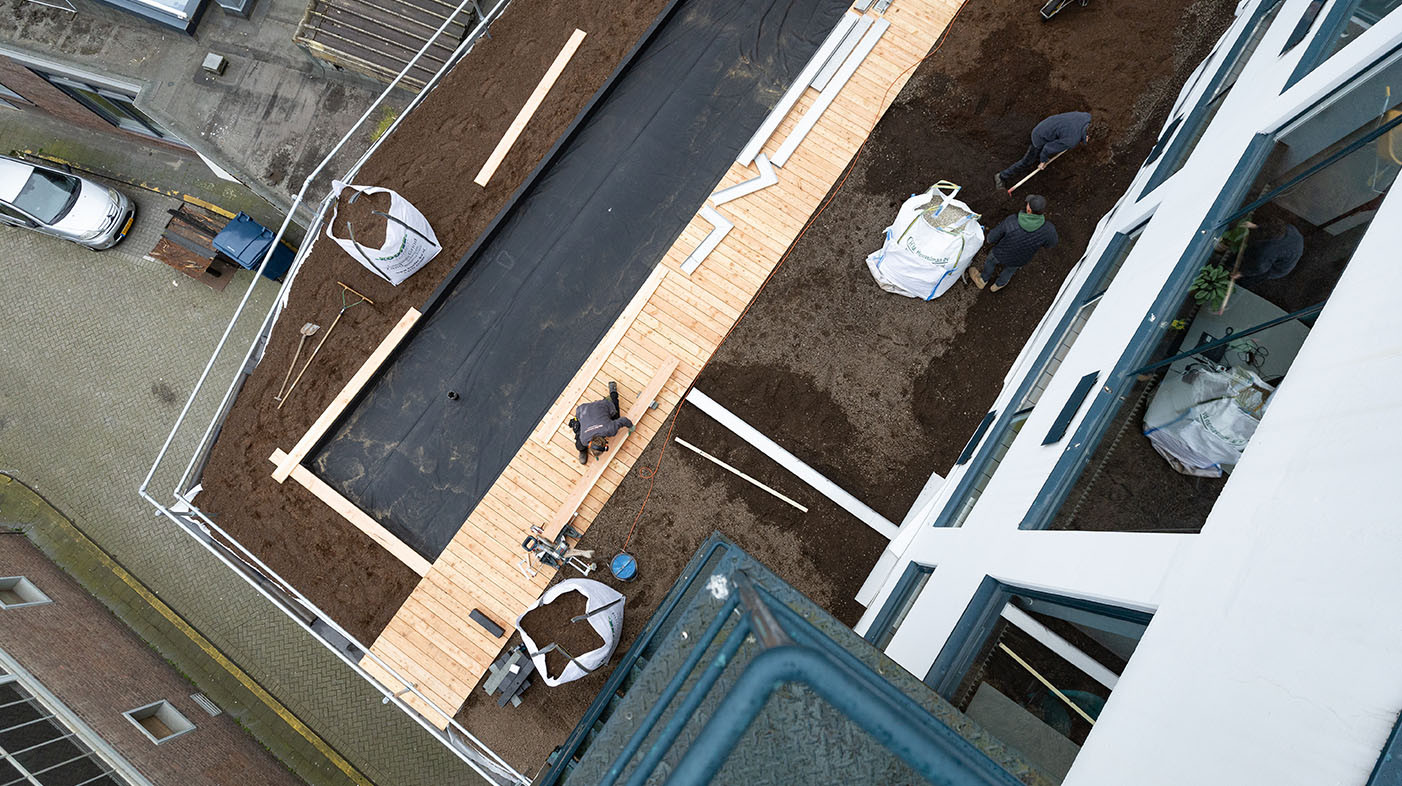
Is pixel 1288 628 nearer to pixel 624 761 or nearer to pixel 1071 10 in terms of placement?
pixel 624 761

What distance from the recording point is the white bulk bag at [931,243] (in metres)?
7.86

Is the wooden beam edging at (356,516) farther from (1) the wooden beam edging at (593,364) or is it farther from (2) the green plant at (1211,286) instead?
(2) the green plant at (1211,286)

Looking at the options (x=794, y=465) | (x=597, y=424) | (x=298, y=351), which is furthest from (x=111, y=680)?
(x=794, y=465)

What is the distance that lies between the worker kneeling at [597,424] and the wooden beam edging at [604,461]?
150 mm

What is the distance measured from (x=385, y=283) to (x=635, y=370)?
12.0 ft

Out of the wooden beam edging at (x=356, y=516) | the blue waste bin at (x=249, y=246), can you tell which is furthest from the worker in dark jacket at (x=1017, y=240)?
the blue waste bin at (x=249, y=246)

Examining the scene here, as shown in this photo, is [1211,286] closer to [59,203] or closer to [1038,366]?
[1038,366]

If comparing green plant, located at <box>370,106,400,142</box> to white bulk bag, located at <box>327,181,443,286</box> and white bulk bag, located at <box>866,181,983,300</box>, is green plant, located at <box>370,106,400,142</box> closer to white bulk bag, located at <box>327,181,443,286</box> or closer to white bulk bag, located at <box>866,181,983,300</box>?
white bulk bag, located at <box>327,181,443,286</box>

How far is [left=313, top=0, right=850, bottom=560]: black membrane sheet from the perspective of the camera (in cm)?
859

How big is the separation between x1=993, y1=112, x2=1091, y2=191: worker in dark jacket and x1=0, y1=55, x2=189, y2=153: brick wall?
1500 centimetres

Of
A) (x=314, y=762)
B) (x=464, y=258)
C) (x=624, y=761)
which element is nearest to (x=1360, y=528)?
(x=624, y=761)

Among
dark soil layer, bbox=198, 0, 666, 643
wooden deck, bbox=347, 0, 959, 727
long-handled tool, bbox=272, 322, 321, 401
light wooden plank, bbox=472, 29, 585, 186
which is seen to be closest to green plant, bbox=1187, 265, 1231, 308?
wooden deck, bbox=347, 0, 959, 727

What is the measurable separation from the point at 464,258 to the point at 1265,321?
28.1 ft

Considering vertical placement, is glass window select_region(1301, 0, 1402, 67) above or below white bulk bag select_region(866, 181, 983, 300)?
above
